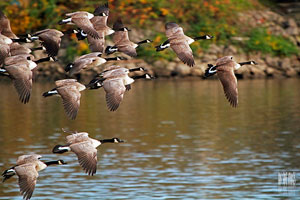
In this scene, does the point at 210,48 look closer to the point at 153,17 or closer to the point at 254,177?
the point at 153,17

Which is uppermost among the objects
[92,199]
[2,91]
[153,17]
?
[153,17]

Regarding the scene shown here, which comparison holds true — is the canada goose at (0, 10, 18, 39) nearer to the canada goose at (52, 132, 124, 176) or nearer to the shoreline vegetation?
the canada goose at (52, 132, 124, 176)

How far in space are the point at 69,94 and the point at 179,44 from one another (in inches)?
109

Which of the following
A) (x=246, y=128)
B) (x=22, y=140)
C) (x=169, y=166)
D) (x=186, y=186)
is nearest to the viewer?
(x=186, y=186)

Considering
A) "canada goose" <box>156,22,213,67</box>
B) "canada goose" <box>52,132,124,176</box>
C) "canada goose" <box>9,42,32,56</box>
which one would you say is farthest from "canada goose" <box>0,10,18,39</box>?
"canada goose" <box>156,22,213,67</box>

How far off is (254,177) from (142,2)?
37.4m

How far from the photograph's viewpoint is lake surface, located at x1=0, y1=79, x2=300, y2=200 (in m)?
30.4

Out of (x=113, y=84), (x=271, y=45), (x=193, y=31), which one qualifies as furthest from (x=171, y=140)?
(x=271, y=45)

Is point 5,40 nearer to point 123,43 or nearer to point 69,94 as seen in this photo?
point 69,94

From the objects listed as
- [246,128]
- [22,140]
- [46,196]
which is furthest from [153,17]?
[46,196]

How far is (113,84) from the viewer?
18.5 m

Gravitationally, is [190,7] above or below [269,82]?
above

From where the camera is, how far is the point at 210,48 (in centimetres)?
6594

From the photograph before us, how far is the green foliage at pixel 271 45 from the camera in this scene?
220 ft
